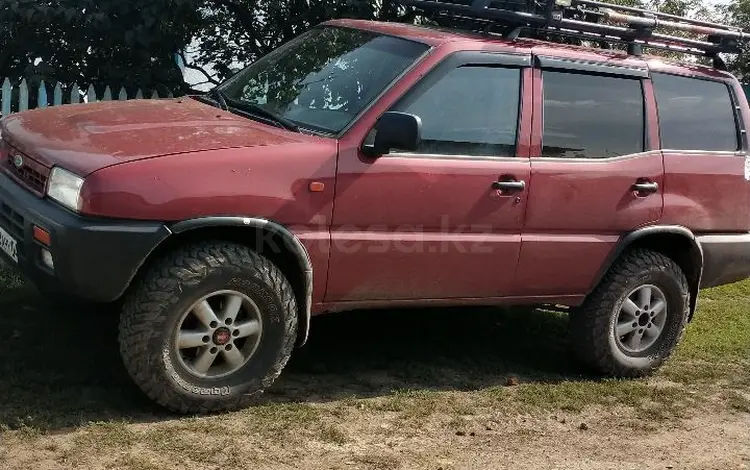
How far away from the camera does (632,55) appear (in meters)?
5.76

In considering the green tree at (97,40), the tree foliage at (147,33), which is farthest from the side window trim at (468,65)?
the green tree at (97,40)

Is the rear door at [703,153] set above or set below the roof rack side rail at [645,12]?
below

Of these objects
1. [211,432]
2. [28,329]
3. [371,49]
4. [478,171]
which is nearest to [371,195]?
[478,171]

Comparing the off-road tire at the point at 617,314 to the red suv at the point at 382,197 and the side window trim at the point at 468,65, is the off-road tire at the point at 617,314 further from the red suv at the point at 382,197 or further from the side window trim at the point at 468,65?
the side window trim at the point at 468,65

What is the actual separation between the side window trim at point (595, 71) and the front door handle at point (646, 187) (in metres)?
0.18

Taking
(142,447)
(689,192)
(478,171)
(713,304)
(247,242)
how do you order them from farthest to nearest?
(713,304)
(689,192)
(478,171)
(247,242)
(142,447)

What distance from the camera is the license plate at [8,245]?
4.36m

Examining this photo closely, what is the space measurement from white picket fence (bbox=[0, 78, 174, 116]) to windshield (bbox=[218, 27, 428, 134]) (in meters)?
2.78

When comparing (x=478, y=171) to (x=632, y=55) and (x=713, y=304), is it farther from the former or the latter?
(x=713, y=304)

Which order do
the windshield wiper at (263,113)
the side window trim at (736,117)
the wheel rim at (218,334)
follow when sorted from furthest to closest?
1. the side window trim at (736,117)
2. the windshield wiper at (263,113)
3. the wheel rim at (218,334)

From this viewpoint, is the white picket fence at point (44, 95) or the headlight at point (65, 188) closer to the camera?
the headlight at point (65, 188)

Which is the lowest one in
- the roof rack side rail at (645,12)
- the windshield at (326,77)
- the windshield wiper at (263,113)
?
the windshield wiper at (263,113)

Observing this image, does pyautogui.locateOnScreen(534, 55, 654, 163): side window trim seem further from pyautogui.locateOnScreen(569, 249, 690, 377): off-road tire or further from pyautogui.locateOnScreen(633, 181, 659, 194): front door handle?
pyautogui.locateOnScreen(569, 249, 690, 377): off-road tire

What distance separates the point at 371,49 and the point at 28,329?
2.46m
